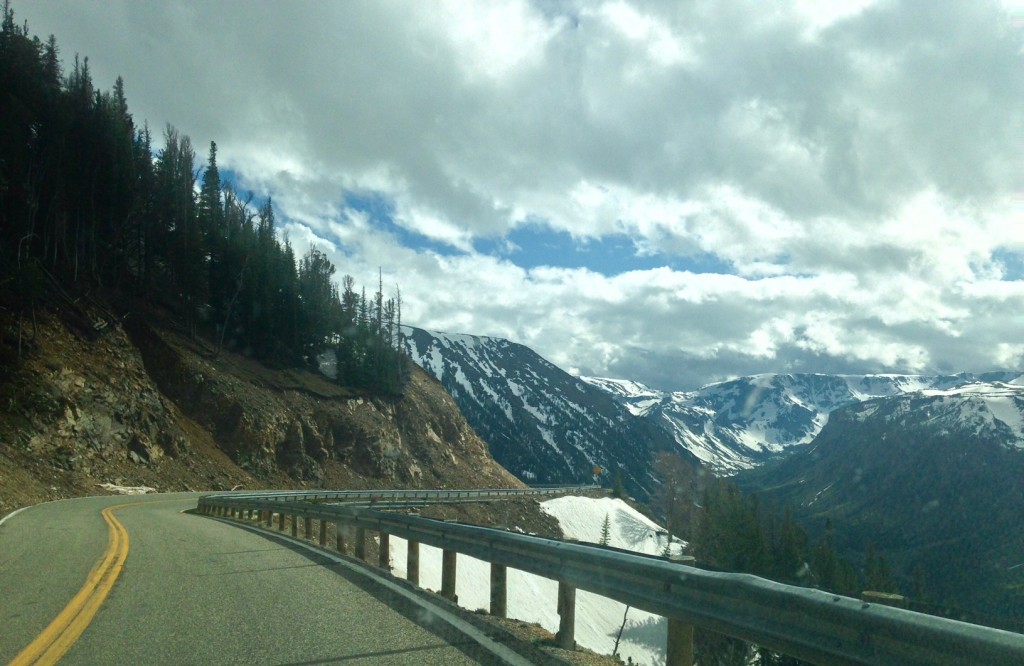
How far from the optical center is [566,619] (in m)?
6.78

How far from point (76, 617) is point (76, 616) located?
0.06m

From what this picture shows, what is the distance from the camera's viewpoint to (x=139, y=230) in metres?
54.7

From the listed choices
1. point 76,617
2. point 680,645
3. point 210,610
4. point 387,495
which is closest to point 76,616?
point 76,617

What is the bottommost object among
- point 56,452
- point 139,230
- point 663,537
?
point 663,537

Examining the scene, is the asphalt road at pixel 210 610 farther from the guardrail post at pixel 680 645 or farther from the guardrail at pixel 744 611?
the guardrail post at pixel 680 645

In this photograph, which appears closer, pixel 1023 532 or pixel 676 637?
pixel 676 637

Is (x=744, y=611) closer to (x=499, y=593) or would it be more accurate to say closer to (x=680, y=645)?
(x=680, y=645)

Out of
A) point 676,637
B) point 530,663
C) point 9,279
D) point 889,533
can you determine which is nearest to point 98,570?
point 530,663

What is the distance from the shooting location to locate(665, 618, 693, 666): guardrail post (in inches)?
208

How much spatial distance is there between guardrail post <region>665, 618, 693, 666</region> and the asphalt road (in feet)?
5.30

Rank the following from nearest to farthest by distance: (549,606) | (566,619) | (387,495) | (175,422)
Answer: (566,619)
(549,606)
(175,422)
(387,495)

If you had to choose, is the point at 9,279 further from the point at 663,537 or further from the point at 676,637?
the point at 663,537

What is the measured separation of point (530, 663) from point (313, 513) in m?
11.4

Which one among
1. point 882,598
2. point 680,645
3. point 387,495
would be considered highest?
point 882,598
